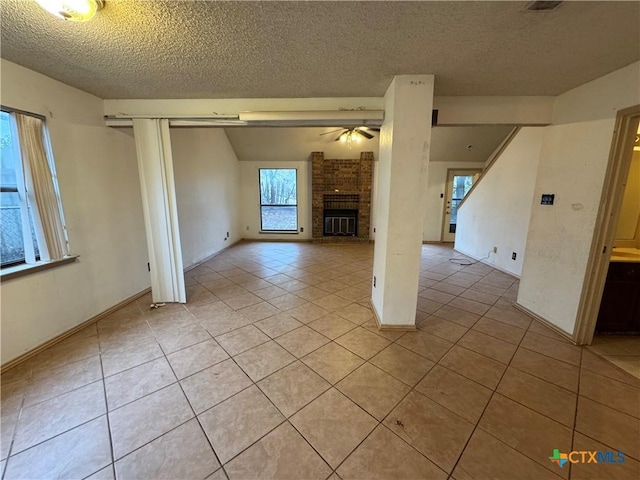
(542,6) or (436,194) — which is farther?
(436,194)

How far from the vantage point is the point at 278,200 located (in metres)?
6.98

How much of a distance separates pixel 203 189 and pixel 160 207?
Result: 2.00 metres

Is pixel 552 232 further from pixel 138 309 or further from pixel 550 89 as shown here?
pixel 138 309

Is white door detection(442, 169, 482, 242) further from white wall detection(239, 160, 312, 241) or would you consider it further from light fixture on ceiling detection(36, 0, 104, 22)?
light fixture on ceiling detection(36, 0, 104, 22)

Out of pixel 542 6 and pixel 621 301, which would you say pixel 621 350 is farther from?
pixel 542 6

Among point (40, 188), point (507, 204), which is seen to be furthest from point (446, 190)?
point (40, 188)

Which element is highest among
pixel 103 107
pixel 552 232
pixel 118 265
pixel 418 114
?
pixel 103 107

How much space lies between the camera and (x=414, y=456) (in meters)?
1.34

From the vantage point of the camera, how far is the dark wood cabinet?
2.36 meters

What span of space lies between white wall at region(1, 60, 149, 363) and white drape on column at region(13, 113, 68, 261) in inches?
3.4

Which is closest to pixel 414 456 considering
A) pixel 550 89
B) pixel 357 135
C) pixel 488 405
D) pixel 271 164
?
pixel 488 405

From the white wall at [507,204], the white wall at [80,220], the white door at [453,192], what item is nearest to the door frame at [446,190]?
the white door at [453,192]

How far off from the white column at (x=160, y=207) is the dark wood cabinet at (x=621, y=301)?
4.41m

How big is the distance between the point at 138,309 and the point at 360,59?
11.1ft
